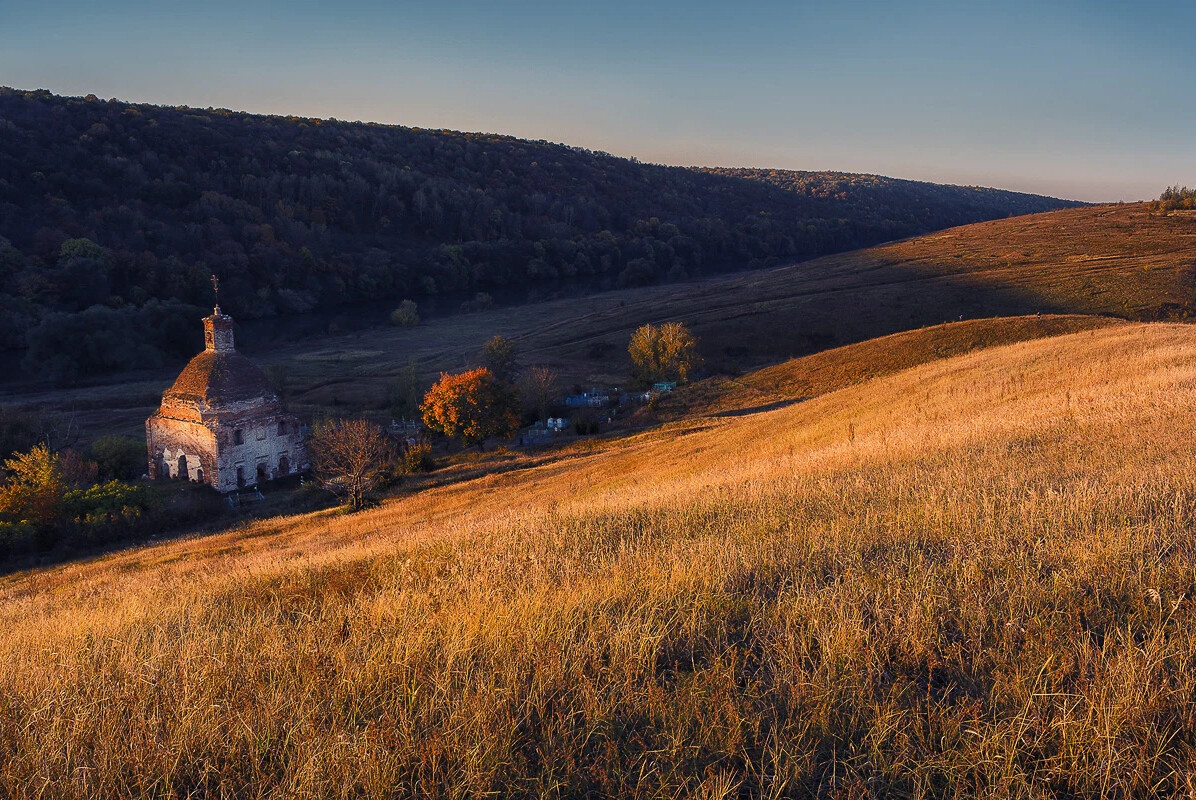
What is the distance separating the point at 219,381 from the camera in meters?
32.2

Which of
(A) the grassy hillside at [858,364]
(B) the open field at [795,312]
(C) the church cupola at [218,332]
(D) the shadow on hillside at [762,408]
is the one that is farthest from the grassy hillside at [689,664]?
(B) the open field at [795,312]

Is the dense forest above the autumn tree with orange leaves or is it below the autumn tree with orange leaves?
above

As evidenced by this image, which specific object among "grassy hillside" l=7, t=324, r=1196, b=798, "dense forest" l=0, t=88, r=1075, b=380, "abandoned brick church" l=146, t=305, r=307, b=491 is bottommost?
"abandoned brick church" l=146, t=305, r=307, b=491

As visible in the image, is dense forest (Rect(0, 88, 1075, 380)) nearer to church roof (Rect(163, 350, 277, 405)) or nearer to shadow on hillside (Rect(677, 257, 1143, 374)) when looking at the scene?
church roof (Rect(163, 350, 277, 405))

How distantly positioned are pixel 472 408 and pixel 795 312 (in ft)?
131

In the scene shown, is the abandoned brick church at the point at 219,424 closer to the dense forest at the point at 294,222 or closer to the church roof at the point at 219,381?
the church roof at the point at 219,381

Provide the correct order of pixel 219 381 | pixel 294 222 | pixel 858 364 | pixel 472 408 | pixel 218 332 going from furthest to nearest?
pixel 294 222 → pixel 858 364 → pixel 472 408 → pixel 218 332 → pixel 219 381

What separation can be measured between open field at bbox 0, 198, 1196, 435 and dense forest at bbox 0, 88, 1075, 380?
13424 millimetres

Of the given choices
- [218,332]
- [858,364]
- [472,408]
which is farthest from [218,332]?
[858,364]

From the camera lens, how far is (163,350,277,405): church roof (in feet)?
105

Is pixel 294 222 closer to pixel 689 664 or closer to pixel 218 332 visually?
pixel 218 332

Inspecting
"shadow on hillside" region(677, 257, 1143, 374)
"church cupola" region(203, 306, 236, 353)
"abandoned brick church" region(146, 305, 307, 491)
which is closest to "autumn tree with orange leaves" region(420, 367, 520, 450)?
"abandoned brick church" region(146, 305, 307, 491)

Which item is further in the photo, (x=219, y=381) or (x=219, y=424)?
(x=219, y=381)

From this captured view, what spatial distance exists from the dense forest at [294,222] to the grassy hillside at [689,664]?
7315 centimetres
